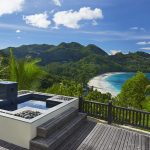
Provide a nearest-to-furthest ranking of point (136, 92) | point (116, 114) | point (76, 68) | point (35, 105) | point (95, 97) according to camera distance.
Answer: point (116, 114) → point (35, 105) → point (95, 97) → point (136, 92) → point (76, 68)

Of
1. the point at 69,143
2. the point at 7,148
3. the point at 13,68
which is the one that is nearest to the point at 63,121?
the point at 69,143

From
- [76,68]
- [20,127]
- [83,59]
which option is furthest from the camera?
[83,59]

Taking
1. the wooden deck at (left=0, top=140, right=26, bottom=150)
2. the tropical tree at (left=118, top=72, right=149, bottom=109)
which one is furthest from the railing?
the tropical tree at (left=118, top=72, right=149, bottom=109)

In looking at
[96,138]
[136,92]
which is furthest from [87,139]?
[136,92]

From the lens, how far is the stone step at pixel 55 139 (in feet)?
16.5

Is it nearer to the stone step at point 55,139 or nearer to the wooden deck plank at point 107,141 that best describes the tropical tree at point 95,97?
the wooden deck plank at point 107,141

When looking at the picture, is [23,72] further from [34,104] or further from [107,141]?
[107,141]

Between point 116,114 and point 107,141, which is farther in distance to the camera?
point 116,114

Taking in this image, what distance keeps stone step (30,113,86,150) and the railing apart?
1.10 m

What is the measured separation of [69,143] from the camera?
18.6 feet

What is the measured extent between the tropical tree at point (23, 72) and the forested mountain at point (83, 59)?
65.4 metres

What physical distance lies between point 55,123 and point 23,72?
4.80 meters

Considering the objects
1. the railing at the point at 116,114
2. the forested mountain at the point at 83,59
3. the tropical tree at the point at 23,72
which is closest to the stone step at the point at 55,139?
the railing at the point at 116,114

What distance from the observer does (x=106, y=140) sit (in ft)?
19.4
